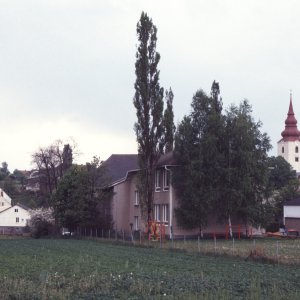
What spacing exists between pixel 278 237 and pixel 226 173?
28.5ft

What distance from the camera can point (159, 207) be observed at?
5409 centimetres

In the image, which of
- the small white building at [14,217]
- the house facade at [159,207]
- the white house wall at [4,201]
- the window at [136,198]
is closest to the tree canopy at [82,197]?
the house facade at [159,207]

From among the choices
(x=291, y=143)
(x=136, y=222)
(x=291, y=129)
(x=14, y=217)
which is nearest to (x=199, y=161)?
(x=136, y=222)

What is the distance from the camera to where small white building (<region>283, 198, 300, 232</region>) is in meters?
59.3

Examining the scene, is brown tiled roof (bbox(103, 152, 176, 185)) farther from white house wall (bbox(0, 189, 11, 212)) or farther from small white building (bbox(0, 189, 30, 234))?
white house wall (bbox(0, 189, 11, 212))

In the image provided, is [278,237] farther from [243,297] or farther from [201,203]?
[243,297]

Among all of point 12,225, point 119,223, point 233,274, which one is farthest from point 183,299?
point 12,225

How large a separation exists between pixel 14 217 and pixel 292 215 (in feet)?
184

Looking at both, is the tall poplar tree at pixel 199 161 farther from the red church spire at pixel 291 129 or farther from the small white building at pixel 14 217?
the red church spire at pixel 291 129

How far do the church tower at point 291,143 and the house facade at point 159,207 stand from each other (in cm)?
9279

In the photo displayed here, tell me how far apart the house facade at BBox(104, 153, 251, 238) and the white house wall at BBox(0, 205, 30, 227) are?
144 feet

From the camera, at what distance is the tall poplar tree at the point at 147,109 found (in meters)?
50.1

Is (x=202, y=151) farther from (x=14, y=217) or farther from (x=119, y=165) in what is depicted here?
(x=14, y=217)

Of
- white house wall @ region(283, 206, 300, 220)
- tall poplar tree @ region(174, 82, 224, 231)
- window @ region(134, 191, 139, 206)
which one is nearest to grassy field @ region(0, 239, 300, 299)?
tall poplar tree @ region(174, 82, 224, 231)
